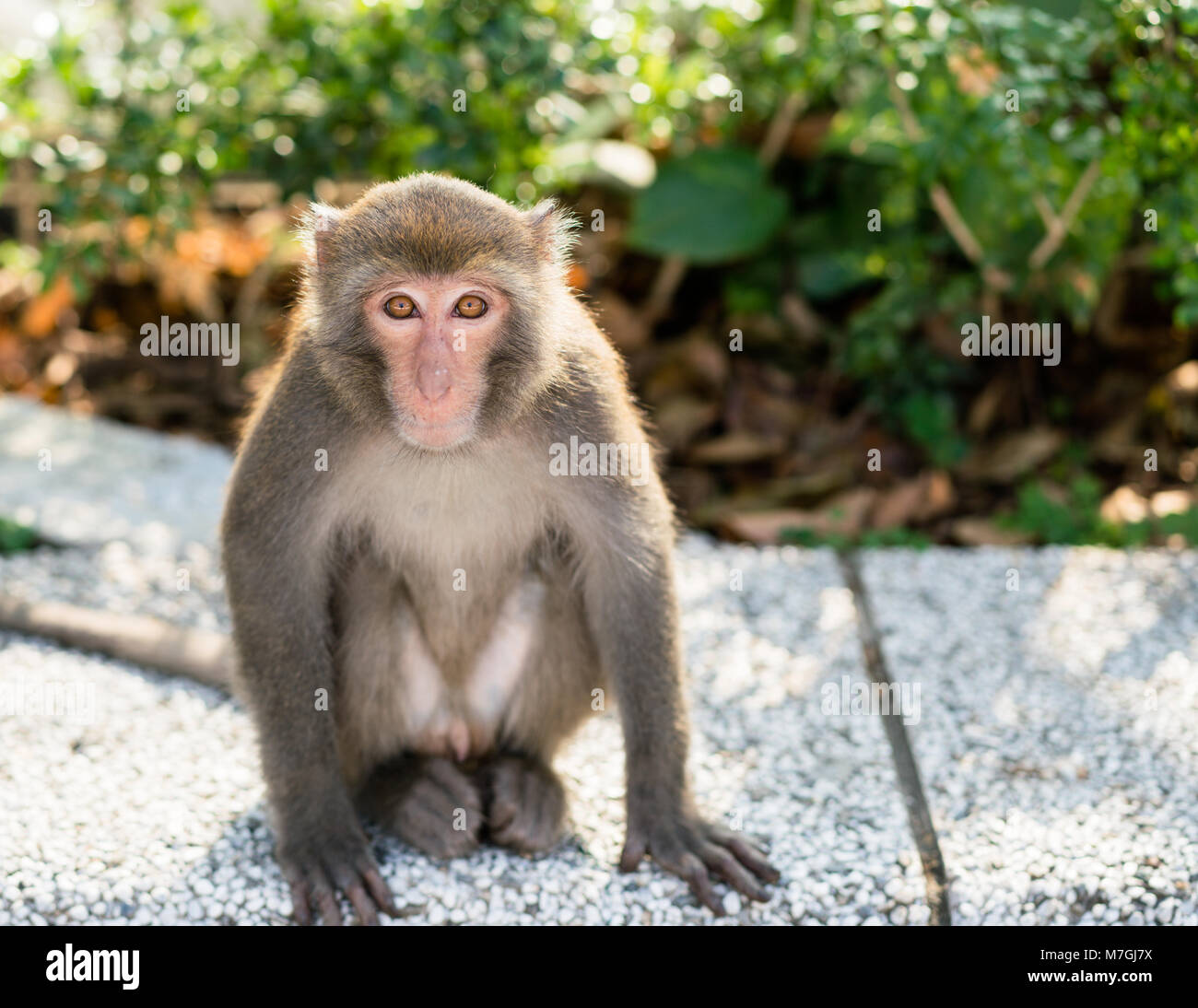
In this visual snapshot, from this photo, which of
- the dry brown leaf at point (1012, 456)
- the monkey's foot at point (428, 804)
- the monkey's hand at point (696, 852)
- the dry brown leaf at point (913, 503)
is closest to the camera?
the monkey's hand at point (696, 852)

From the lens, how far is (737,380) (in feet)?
21.4

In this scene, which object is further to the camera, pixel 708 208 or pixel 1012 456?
pixel 708 208

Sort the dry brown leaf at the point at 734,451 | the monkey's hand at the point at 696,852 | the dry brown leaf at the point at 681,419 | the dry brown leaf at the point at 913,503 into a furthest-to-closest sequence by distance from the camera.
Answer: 1. the dry brown leaf at the point at 681,419
2. the dry brown leaf at the point at 734,451
3. the dry brown leaf at the point at 913,503
4. the monkey's hand at the point at 696,852

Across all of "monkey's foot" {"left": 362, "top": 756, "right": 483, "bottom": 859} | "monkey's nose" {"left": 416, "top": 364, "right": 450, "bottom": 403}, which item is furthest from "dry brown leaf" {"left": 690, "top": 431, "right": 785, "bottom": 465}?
"monkey's nose" {"left": 416, "top": 364, "right": 450, "bottom": 403}

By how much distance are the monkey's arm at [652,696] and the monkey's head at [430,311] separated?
45 cm

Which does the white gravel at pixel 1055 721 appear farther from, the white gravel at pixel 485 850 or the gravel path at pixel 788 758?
the white gravel at pixel 485 850

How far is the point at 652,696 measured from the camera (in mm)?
3242

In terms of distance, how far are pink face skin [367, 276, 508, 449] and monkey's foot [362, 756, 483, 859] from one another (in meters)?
0.95

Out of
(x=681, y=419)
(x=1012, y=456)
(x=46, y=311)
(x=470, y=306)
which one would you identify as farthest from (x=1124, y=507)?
(x=46, y=311)

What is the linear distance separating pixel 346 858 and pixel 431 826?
0.23 metres

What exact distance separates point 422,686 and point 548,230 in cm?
117

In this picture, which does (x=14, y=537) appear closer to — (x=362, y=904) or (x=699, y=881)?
(x=362, y=904)

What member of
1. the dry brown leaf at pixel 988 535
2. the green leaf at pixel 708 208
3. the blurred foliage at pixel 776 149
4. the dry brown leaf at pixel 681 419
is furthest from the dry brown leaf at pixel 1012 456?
the green leaf at pixel 708 208

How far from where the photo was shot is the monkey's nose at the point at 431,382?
2812 mm
